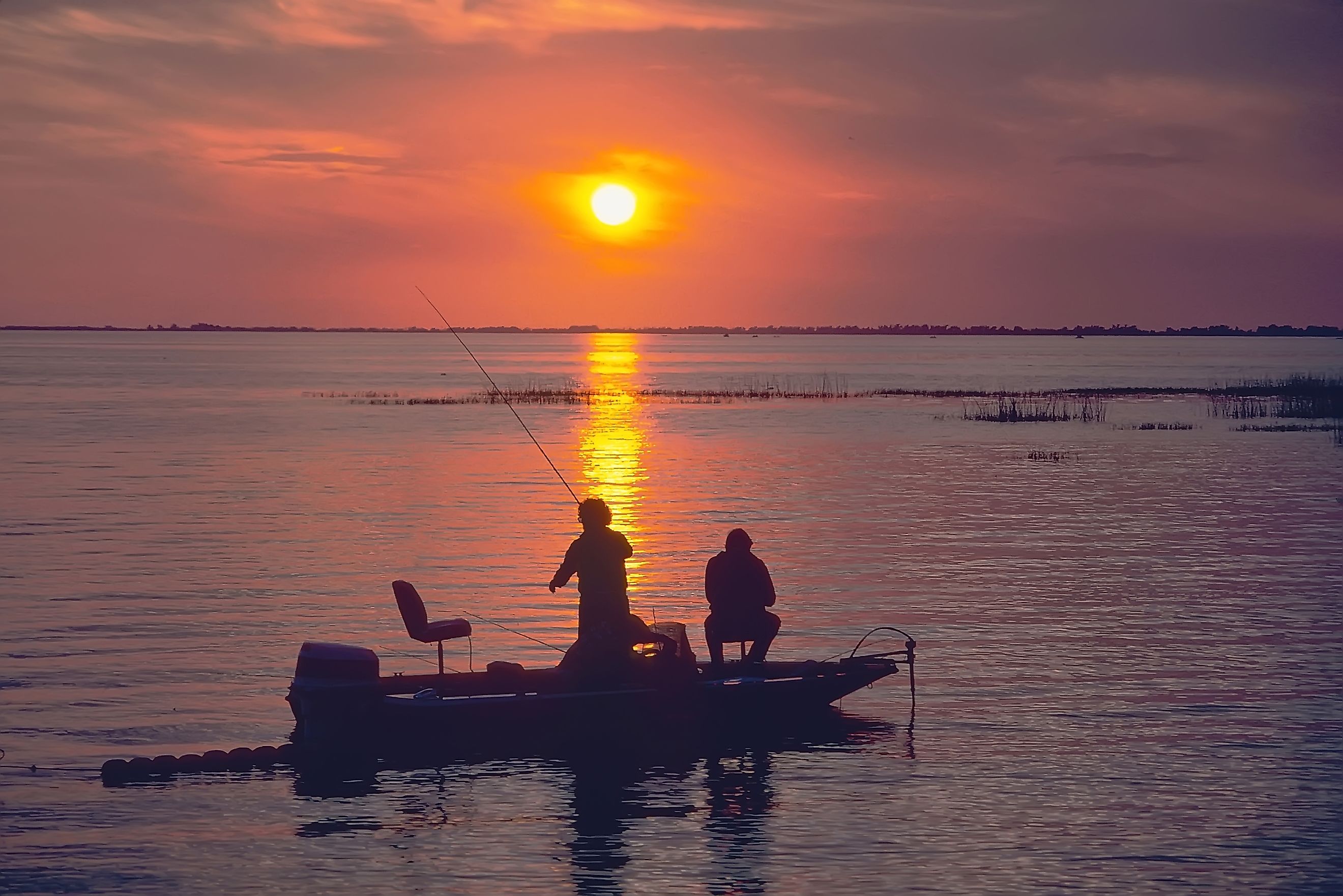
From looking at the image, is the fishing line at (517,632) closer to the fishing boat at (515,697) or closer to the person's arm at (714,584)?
the person's arm at (714,584)

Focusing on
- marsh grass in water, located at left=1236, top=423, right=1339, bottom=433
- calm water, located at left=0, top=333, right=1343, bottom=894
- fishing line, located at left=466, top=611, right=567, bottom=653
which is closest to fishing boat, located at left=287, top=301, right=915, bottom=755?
calm water, located at left=0, top=333, right=1343, bottom=894

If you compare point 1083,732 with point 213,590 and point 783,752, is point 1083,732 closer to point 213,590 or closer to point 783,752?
point 783,752

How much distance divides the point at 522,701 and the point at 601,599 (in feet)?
3.97

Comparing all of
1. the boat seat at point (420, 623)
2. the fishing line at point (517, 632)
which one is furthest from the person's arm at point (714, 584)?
the boat seat at point (420, 623)

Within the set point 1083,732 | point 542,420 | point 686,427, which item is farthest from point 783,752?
point 542,420

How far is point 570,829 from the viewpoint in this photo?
1184 centimetres

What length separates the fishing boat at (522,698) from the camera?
1380 centimetres

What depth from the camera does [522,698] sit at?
14.0m

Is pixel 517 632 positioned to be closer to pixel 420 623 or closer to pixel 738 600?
Answer: pixel 738 600

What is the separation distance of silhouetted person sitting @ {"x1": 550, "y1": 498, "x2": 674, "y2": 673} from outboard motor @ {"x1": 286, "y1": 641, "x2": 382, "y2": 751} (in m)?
1.90

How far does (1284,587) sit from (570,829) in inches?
580

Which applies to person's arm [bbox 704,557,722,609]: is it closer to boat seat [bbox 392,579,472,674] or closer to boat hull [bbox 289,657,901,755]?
boat hull [bbox 289,657,901,755]

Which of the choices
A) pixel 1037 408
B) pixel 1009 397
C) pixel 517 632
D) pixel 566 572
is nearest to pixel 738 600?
pixel 566 572

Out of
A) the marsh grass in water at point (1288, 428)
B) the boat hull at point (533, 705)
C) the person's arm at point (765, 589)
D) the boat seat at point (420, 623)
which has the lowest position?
the boat hull at point (533, 705)
